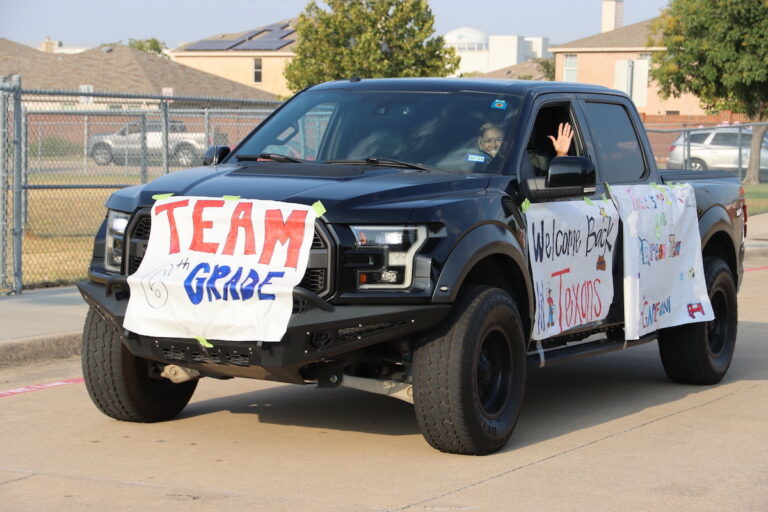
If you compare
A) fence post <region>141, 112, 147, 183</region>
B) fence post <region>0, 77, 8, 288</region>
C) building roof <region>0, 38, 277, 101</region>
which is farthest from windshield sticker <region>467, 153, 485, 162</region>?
building roof <region>0, 38, 277, 101</region>

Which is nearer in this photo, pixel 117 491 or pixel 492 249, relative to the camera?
pixel 117 491

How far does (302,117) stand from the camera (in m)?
7.75

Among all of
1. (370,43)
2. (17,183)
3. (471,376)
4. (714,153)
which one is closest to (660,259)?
(471,376)

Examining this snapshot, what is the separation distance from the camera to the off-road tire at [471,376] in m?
6.05

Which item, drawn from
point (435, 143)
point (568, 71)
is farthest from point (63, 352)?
point (568, 71)

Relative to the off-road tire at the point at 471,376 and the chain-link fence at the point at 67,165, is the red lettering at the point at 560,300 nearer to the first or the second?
the off-road tire at the point at 471,376

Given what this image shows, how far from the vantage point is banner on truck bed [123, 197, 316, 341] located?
5.81 meters

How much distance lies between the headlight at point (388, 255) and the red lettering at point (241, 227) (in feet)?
1.56

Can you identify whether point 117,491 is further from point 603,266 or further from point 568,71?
point 568,71

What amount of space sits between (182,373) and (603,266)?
250 cm

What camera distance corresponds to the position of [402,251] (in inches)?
234

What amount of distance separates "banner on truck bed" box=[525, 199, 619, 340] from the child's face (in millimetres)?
384

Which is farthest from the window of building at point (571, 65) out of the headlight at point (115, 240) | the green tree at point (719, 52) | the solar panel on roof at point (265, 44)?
the headlight at point (115, 240)

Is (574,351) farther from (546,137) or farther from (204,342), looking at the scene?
(204,342)
